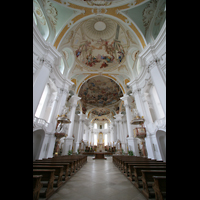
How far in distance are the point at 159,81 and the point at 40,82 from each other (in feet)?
24.0

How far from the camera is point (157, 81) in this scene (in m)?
6.54

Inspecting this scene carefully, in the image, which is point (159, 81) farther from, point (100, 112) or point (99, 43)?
point (100, 112)

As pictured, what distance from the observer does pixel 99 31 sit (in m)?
11.0

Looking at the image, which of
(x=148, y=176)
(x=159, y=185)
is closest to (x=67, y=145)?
(x=148, y=176)

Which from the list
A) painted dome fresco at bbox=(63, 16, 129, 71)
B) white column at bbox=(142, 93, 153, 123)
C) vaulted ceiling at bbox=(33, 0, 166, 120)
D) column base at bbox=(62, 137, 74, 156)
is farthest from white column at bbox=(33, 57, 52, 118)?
white column at bbox=(142, 93, 153, 123)

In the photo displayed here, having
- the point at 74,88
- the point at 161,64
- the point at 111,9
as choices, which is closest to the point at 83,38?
the point at 111,9

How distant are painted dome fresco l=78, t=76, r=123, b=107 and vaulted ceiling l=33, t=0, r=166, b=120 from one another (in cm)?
282

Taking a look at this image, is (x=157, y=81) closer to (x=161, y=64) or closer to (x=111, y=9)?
(x=161, y=64)

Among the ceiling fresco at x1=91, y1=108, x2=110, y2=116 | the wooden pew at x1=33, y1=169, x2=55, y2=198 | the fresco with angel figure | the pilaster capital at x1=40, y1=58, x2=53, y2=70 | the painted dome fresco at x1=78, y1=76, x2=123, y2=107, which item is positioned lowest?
the wooden pew at x1=33, y1=169, x2=55, y2=198

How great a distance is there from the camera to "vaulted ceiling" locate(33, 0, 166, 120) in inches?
316

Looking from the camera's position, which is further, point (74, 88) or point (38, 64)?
point (74, 88)

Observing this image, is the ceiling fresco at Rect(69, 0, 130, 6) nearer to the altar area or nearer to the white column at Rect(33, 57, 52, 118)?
the white column at Rect(33, 57, 52, 118)
